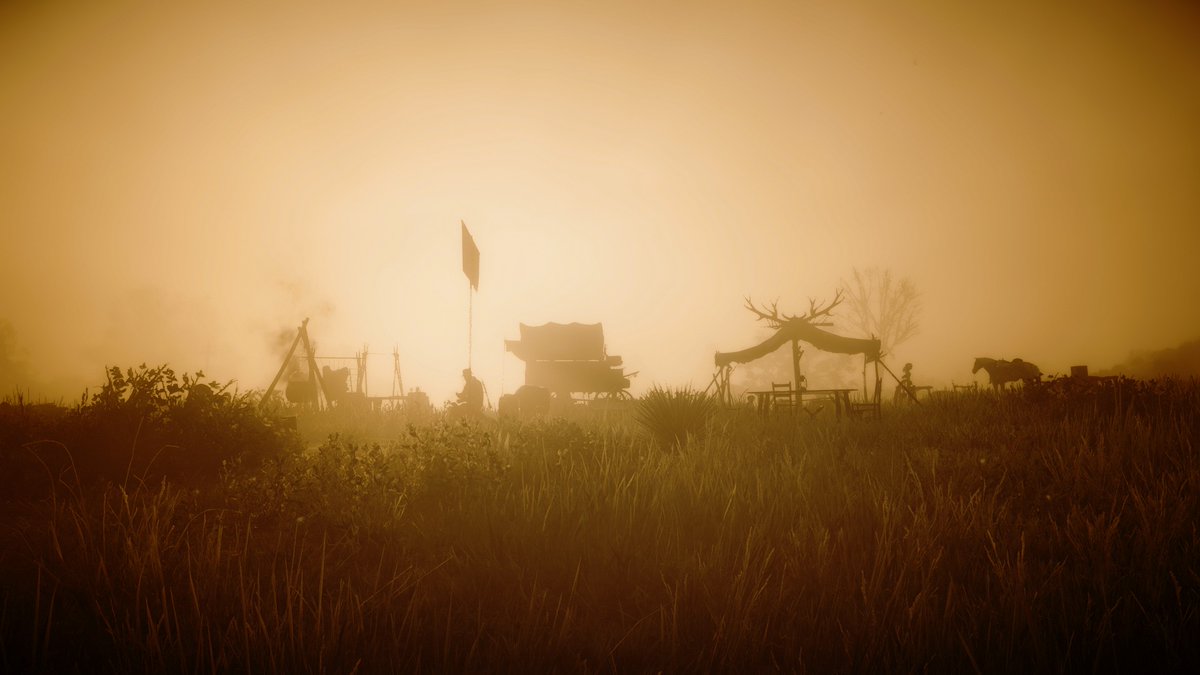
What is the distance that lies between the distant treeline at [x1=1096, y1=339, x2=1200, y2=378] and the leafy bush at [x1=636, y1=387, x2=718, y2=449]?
1125 inches

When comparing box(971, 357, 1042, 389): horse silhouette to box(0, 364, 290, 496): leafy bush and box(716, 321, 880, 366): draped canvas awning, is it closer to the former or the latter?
box(716, 321, 880, 366): draped canvas awning

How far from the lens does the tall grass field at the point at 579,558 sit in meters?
1.98

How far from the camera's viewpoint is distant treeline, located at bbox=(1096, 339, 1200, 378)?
25562mm

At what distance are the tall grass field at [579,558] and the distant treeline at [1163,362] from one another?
2924 centimetres

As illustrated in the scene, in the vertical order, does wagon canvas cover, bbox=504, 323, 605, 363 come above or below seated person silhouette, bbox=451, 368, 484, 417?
above

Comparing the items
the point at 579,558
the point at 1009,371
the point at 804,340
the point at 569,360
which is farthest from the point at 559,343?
the point at 579,558

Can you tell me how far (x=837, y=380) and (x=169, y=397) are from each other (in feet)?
155

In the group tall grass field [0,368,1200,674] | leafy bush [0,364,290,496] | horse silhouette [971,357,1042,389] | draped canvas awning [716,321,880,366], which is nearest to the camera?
tall grass field [0,368,1200,674]

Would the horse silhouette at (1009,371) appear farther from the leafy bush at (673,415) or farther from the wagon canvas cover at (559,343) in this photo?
the wagon canvas cover at (559,343)

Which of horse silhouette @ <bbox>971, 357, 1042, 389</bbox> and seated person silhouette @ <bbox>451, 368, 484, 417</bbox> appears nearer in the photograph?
seated person silhouette @ <bbox>451, 368, 484, 417</bbox>

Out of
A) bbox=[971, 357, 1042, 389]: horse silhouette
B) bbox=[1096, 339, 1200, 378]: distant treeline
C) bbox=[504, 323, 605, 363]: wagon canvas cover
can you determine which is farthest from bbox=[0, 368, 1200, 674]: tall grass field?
bbox=[1096, 339, 1200, 378]: distant treeline

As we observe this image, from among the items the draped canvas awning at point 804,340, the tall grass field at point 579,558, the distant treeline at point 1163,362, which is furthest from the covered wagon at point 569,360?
the distant treeline at point 1163,362

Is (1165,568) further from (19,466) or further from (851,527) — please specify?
(19,466)

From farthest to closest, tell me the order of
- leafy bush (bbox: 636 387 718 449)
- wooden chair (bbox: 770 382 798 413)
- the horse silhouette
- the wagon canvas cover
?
1. the wagon canvas cover
2. the horse silhouette
3. wooden chair (bbox: 770 382 798 413)
4. leafy bush (bbox: 636 387 718 449)
